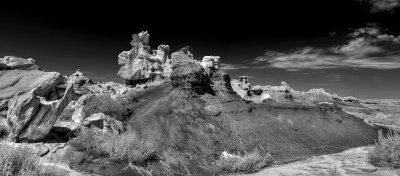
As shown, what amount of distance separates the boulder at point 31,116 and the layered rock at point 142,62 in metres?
34.5

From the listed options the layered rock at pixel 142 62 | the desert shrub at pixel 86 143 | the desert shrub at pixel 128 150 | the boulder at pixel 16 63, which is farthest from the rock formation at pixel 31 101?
the layered rock at pixel 142 62

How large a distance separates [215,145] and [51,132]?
7415 mm

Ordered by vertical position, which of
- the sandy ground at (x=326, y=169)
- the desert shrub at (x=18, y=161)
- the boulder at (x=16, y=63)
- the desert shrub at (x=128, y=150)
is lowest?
the sandy ground at (x=326, y=169)

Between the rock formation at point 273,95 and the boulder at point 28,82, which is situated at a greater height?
the boulder at point 28,82

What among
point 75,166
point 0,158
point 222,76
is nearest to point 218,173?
point 75,166

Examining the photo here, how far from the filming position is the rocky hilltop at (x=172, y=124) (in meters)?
9.49

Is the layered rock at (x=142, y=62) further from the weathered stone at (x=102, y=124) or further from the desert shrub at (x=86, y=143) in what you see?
the desert shrub at (x=86, y=143)

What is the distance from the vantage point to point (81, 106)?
14.5m

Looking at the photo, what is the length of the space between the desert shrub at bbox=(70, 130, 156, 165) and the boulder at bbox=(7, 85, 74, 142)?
130cm

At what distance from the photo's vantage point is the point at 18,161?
228 inches

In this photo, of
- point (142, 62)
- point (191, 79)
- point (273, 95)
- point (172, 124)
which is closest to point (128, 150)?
point (172, 124)

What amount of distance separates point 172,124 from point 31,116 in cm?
649

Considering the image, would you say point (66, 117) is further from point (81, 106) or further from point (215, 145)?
point (215, 145)

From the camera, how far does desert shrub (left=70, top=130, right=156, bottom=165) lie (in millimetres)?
9297
